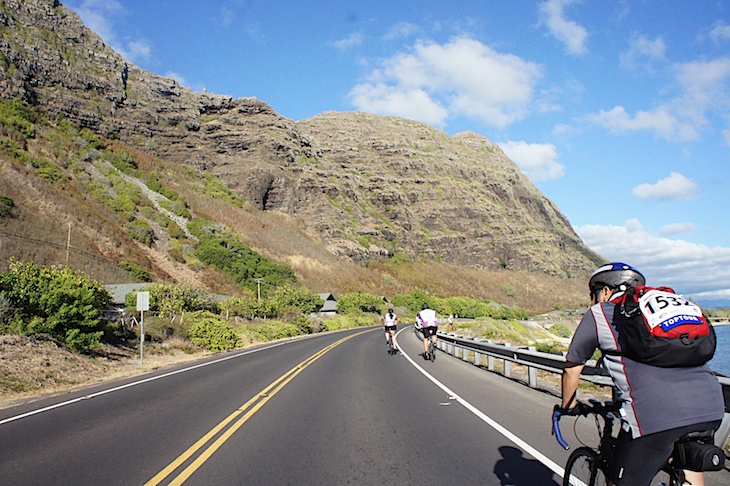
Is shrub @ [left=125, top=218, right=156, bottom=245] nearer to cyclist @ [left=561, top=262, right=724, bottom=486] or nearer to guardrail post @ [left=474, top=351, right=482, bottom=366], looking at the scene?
guardrail post @ [left=474, top=351, right=482, bottom=366]

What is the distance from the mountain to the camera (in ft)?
243

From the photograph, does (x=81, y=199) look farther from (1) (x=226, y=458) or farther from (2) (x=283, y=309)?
(1) (x=226, y=458)

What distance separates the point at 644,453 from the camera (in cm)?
303

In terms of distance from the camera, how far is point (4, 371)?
44.3 ft

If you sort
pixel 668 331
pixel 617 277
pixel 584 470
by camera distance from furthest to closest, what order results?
pixel 584 470 → pixel 617 277 → pixel 668 331

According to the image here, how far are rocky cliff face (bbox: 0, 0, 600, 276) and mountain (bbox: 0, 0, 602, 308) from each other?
0.39 meters

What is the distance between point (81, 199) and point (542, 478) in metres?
82.1

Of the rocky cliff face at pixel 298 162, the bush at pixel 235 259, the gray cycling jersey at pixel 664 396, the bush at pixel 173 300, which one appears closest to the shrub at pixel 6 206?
the bush at pixel 173 300

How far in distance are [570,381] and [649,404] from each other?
0.58 metres

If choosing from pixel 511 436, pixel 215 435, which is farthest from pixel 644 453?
pixel 215 435

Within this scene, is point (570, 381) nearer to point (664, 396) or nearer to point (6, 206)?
point (664, 396)

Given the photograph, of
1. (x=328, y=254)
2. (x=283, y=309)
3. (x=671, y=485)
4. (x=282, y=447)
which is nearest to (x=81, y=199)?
(x=283, y=309)

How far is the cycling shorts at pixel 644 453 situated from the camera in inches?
116

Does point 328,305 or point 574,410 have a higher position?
point 574,410
